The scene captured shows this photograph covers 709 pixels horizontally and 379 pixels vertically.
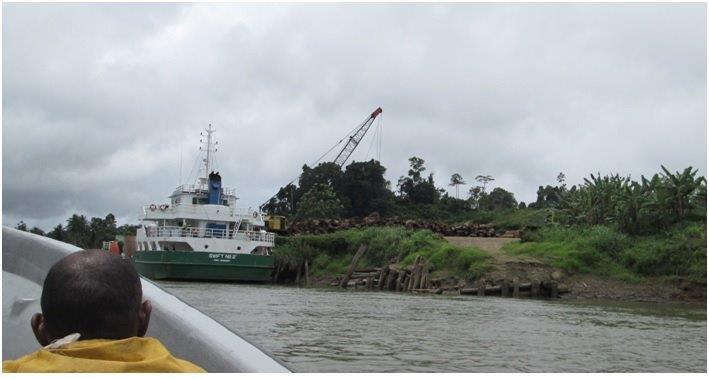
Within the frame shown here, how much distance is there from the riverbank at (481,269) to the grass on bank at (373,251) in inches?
1.6

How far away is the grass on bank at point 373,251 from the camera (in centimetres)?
2538

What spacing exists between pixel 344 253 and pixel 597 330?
23.2 metres

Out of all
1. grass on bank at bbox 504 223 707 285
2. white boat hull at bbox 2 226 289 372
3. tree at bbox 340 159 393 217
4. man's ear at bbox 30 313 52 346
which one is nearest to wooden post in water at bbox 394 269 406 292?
grass on bank at bbox 504 223 707 285

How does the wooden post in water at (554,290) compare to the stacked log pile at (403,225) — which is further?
the stacked log pile at (403,225)

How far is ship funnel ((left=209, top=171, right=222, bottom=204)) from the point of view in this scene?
103 feet

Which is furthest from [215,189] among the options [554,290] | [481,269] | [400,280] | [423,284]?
[554,290]

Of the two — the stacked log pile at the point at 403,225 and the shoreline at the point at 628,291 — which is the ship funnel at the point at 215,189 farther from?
the shoreline at the point at 628,291

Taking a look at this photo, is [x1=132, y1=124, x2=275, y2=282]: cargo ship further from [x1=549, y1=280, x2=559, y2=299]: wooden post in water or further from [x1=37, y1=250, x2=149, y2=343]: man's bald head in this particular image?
[x1=37, y1=250, x2=149, y2=343]: man's bald head

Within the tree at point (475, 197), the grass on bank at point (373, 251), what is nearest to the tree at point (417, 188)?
the tree at point (475, 197)

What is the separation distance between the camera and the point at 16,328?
3.35m

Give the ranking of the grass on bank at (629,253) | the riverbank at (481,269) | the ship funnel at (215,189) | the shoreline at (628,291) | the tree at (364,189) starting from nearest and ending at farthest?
the shoreline at (628,291) → the riverbank at (481,269) → the grass on bank at (629,253) → the ship funnel at (215,189) → the tree at (364,189)

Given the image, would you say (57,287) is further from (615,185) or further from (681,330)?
(615,185)

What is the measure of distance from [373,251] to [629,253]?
11.8m

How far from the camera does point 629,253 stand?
74.7ft
